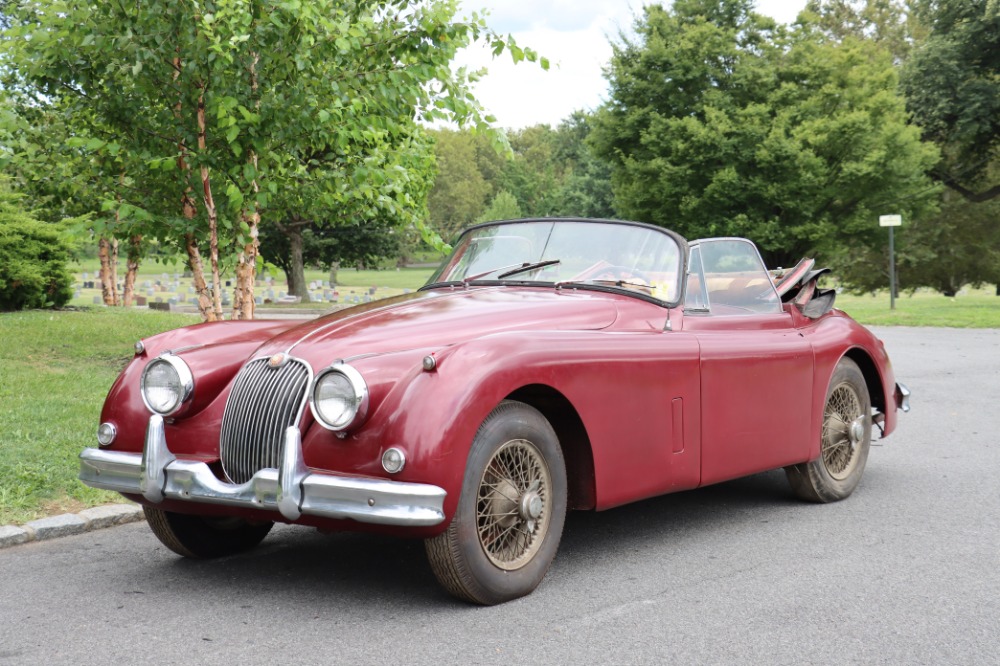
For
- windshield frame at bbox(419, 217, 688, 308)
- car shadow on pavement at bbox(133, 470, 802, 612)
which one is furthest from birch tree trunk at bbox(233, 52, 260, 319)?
car shadow on pavement at bbox(133, 470, 802, 612)

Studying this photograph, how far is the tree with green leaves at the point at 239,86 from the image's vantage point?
9.29 meters

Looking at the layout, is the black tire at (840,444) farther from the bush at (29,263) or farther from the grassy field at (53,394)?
the bush at (29,263)

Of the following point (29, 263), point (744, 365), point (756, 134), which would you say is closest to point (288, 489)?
point (744, 365)

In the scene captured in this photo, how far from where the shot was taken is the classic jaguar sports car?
4.05 m

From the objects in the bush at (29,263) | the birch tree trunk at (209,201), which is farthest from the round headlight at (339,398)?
the bush at (29,263)

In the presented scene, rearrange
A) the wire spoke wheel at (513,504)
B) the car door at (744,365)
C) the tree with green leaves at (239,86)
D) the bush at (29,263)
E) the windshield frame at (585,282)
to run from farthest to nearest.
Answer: the bush at (29,263) → the tree with green leaves at (239,86) → the windshield frame at (585,282) → the car door at (744,365) → the wire spoke wheel at (513,504)

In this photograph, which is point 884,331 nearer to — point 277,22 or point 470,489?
point 277,22

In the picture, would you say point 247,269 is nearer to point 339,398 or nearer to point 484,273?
point 484,273

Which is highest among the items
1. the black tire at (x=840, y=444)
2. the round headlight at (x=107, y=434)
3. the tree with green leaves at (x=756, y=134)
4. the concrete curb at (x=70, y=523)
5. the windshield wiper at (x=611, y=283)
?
the tree with green leaves at (x=756, y=134)

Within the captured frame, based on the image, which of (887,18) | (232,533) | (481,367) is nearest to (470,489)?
(481,367)

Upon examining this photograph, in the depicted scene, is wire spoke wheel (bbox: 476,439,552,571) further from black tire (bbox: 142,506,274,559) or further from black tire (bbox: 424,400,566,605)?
black tire (bbox: 142,506,274,559)

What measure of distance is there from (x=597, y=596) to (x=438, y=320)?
1.39 meters

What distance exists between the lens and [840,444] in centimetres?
650

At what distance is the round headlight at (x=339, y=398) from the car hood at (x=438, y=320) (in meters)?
0.25
